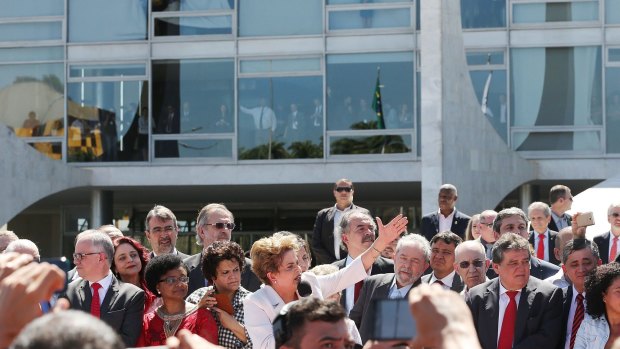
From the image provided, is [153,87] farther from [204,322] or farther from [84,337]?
[84,337]

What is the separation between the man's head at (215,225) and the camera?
8.68 m

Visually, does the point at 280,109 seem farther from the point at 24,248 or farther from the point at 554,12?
the point at 24,248

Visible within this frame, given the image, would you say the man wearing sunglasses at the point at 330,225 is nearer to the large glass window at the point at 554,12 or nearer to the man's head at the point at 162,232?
the man's head at the point at 162,232

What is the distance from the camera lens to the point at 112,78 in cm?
2075

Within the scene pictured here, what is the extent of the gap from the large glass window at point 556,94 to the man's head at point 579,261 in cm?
1246

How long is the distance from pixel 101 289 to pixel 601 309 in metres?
3.32

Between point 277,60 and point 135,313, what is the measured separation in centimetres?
1341

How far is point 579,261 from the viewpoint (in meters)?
7.44

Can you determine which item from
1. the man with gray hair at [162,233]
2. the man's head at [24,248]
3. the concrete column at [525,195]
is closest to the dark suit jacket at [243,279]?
the man with gray hair at [162,233]

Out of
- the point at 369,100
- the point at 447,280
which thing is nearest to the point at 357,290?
the point at 447,280

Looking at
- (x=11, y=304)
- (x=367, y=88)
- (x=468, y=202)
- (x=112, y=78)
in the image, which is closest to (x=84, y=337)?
(x=11, y=304)

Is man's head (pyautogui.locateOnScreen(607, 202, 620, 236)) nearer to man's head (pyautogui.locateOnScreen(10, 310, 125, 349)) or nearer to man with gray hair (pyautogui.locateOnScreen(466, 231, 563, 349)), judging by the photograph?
Result: man with gray hair (pyautogui.locateOnScreen(466, 231, 563, 349))

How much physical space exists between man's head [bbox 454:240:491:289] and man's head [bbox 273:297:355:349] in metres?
4.17

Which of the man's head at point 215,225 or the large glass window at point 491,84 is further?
the large glass window at point 491,84
